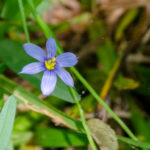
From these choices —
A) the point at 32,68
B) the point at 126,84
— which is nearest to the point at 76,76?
the point at 32,68

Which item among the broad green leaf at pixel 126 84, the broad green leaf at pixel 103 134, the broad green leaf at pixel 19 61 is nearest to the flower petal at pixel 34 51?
the broad green leaf at pixel 19 61

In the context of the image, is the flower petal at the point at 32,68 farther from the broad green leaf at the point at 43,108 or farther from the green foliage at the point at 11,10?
the green foliage at the point at 11,10

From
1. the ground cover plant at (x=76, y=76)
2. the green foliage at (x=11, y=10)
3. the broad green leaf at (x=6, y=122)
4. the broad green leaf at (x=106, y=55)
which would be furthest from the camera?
the broad green leaf at (x=106, y=55)

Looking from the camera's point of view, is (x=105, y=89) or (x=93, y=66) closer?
(x=105, y=89)

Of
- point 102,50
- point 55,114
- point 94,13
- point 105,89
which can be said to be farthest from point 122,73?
point 55,114

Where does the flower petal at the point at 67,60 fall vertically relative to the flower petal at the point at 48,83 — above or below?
above

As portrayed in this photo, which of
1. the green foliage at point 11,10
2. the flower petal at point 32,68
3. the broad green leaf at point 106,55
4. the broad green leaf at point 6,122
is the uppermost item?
the green foliage at point 11,10

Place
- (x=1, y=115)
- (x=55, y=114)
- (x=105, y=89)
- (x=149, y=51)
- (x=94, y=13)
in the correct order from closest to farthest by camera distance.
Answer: (x=1, y=115) → (x=55, y=114) → (x=105, y=89) → (x=149, y=51) → (x=94, y=13)

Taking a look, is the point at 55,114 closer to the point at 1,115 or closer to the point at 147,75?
the point at 1,115
